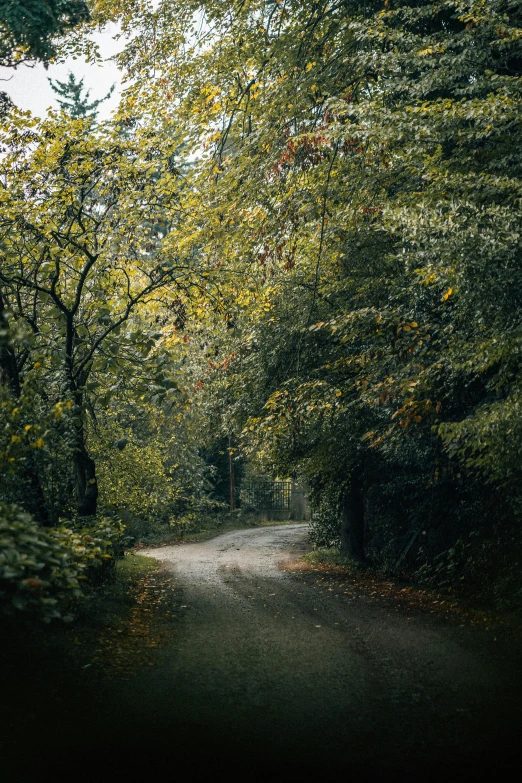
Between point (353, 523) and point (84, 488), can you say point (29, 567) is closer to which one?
point (84, 488)

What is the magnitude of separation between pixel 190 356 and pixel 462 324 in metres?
10.0

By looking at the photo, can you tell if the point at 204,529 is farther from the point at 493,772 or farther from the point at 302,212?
the point at 493,772

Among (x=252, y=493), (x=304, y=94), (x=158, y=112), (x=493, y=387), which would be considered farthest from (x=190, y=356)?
(x=252, y=493)

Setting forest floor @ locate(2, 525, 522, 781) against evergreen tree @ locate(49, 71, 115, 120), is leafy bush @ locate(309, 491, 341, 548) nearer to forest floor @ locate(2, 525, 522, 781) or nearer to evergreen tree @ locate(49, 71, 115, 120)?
forest floor @ locate(2, 525, 522, 781)

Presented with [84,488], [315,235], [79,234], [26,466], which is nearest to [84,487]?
[84,488]

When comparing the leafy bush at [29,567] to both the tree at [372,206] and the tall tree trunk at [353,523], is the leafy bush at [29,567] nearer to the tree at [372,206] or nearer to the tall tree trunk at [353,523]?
the tree at [372,206]

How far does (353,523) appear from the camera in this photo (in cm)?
1744

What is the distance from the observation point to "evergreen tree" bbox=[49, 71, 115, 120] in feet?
107

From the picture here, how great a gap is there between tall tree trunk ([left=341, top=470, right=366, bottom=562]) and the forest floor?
6294 mm

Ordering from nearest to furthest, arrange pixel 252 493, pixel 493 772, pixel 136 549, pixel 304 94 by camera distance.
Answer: pixel 493 772
pixel 304 94
pixel 136 549
pixel 252 493

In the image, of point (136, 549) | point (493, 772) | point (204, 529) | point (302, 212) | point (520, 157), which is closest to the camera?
point (493, 772)

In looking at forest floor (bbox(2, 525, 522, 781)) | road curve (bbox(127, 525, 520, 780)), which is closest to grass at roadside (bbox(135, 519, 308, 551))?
forest floor (bbox(2, 525, 522, 781))

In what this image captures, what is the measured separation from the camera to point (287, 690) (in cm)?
607

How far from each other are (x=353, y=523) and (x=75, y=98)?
27.3 m
